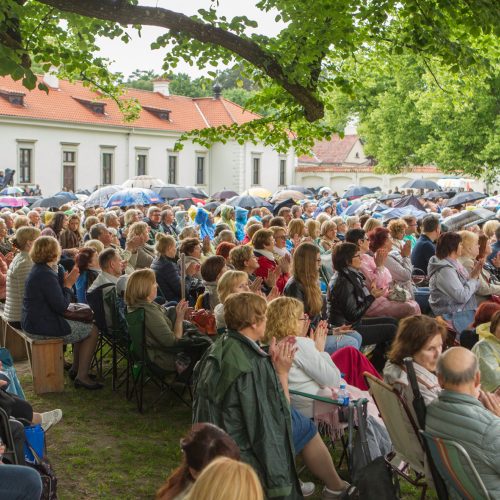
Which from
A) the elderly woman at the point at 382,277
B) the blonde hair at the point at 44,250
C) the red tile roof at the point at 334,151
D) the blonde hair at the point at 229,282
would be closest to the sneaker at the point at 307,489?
the blonde hair at the point at 229,282

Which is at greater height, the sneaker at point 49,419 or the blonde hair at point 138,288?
the blonde hair at point 138,288

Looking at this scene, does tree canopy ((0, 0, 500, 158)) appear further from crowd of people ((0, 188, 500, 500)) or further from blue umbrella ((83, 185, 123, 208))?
blue umbrella ((83, 185, 123, 208))

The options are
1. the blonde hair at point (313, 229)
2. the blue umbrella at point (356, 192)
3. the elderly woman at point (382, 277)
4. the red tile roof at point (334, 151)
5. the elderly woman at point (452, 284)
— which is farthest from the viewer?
the red tile roof at point (334, 151)

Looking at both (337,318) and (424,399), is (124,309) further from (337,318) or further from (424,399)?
(424,399)

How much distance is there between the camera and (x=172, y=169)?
58688 mm

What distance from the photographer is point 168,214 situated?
15.4 metres

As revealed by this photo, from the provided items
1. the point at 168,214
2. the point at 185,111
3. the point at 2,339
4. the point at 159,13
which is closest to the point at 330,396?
the point at 159,13

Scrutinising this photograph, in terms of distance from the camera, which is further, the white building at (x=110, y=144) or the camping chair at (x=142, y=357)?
the white building at (x=110, y=144)

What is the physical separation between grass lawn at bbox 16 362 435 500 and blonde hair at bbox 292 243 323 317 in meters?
1.64

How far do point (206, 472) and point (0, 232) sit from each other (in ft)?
35.1

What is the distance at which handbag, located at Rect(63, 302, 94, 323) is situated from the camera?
840cm

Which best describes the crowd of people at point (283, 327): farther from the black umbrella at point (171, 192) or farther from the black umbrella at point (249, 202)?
the black umbrella at point (171, 192)

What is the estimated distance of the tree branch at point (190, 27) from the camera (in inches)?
287

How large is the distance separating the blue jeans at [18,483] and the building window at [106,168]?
50.3 metres
